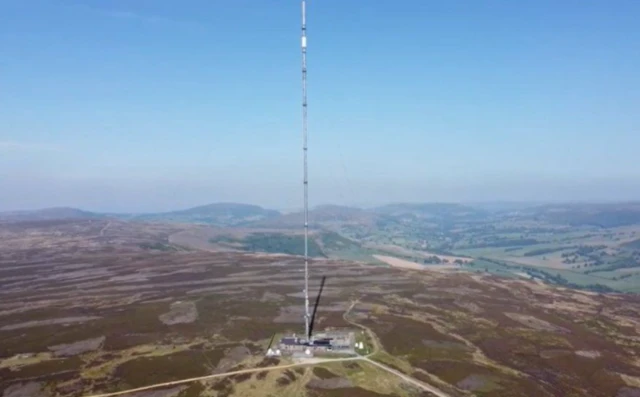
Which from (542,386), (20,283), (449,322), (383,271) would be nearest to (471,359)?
(542,386)

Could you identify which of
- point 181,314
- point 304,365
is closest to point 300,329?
point 304,365

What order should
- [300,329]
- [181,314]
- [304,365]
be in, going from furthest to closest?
[181,314] < [300,329] < [304,365]

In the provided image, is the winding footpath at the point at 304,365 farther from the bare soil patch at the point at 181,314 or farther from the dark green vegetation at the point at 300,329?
the bare soil patch at the point at 181,314

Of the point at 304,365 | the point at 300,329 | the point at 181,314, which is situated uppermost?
the point at 304,365

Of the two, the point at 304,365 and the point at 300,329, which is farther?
the point at 300,329

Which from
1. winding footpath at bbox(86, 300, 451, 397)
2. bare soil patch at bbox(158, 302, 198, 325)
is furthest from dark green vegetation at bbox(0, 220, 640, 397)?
winding footpath at bbox(86, 300, 451, 397)

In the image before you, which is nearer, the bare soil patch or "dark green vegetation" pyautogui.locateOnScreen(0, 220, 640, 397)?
"dark green vegetation" pyautogui.locateOnScreen(0, 220, 640, 397)

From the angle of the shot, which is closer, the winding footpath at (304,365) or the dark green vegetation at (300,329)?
the winding footpath at (304,365)

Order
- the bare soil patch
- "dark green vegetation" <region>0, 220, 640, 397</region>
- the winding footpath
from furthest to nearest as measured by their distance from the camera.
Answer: the bare soil patch
"dark green vegetation" <region>0, 220, 640, 397</region>
the winding footpath

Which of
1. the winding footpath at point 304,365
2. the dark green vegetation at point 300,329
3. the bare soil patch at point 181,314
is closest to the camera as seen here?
the winding footpath at point 304,365

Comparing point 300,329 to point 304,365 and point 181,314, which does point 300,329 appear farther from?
point 181,314

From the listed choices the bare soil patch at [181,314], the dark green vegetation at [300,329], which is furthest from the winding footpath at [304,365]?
the bare soil patch at [181,314]

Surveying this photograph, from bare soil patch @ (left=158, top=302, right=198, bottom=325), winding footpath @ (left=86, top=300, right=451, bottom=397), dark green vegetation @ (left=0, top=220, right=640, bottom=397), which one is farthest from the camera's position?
bare soil patch @ (left=158, top=302, right=198, bottom=325)

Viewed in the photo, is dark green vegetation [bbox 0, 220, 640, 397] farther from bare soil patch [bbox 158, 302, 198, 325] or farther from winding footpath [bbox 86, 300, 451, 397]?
winding footpath [bbox 86, 300, 451, 397]
